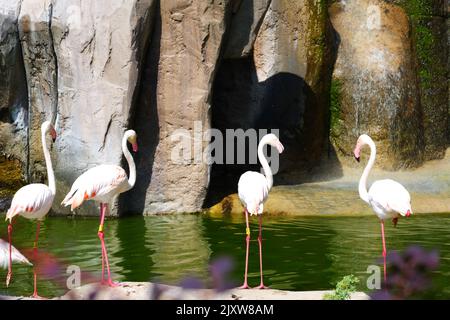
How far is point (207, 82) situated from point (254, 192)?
3.70 metres

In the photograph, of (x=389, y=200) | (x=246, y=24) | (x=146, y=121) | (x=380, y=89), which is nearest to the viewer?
(x=389, y=200)

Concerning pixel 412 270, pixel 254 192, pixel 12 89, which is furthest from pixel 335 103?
pixel 412 270

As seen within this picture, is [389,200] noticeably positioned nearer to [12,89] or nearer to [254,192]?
[254,192]

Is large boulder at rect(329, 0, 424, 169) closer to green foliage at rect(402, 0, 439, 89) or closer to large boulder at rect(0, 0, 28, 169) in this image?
green foliage at rect(402, 0, 439, 89)

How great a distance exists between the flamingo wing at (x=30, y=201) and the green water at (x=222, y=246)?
54 centimetres

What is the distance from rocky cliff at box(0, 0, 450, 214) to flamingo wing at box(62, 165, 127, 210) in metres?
2.80

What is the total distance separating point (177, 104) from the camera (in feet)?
30.2

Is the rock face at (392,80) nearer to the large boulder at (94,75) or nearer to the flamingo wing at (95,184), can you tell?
the large boulder at (94,75)

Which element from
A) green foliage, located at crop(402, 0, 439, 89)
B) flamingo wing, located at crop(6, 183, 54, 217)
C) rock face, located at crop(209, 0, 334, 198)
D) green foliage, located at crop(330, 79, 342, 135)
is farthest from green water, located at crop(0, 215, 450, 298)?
green foliage, located at crop(402, 0, 439, 89)

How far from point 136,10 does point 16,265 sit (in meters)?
3.64

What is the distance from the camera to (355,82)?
1135cm

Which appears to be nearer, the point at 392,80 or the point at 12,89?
the point at 12,89

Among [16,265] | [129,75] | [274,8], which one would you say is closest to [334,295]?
[16,265]

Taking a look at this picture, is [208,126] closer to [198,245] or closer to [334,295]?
[198,245]
